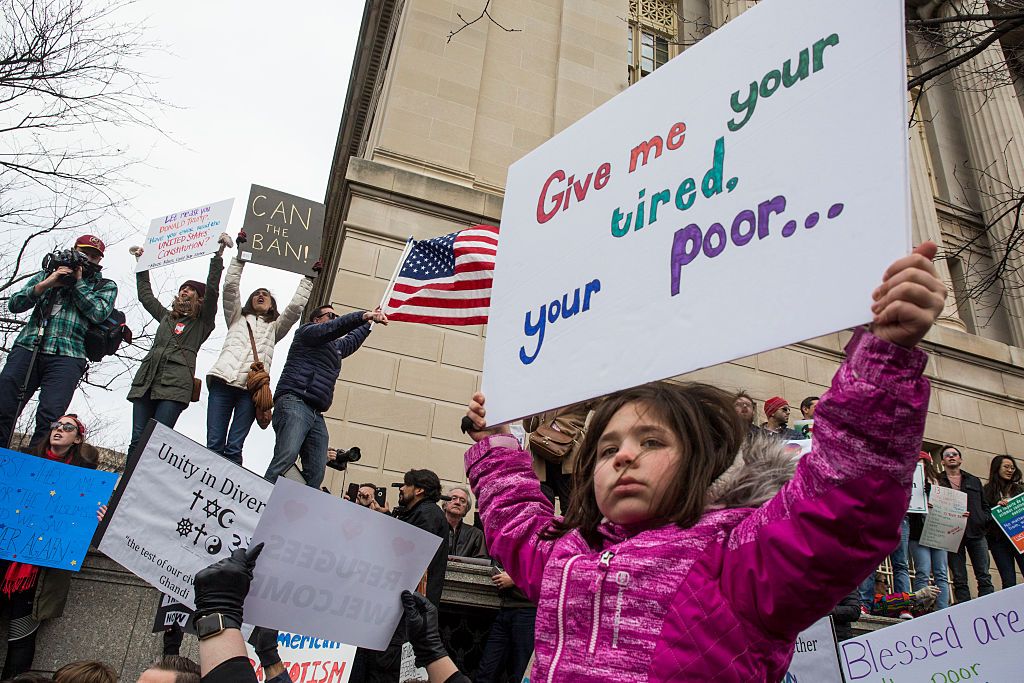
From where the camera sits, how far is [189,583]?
10.8 feet

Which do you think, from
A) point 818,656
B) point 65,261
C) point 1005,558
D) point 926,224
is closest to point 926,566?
point 1005,558

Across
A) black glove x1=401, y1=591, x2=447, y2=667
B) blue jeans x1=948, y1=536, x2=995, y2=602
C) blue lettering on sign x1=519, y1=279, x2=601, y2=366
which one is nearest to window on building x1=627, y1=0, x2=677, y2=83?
blue jeans x1=948, y1=536, x2=995, y2=602

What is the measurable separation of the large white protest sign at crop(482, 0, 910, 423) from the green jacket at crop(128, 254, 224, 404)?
14.9ft

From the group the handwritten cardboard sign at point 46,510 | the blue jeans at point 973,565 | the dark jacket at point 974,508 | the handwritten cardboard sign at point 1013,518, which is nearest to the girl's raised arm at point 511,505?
the handwritten cardboard sign at point 46,510

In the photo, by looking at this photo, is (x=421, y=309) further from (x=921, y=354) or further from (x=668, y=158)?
(x=921, y=354)

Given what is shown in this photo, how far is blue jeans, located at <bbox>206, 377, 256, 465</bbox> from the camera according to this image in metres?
6.67

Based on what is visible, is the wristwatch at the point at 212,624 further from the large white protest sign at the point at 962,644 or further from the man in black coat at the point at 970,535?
the man in black coat at the point at 970,535

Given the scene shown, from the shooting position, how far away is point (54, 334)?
6137mm

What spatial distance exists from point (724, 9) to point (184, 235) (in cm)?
1417

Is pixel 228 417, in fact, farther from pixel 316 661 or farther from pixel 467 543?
pixel 316 661

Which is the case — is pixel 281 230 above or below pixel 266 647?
above

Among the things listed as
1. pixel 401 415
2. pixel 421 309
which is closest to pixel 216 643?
pixel 421 309

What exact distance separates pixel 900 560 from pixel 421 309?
21.7 ft

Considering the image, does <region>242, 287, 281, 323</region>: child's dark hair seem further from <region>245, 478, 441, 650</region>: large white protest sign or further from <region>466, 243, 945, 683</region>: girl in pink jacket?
<region>466, 243, 945, 683</region>: girl in pink jacket
